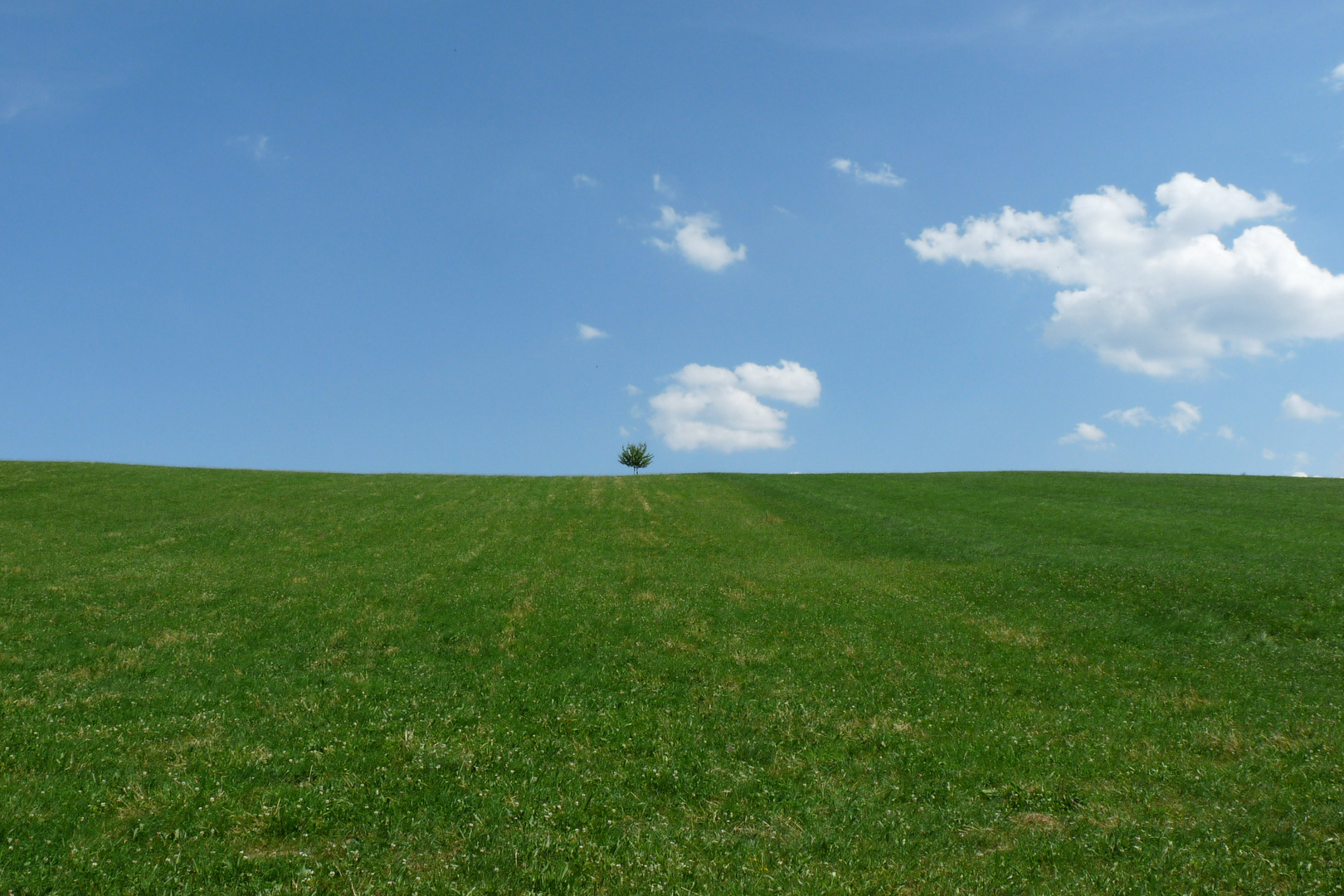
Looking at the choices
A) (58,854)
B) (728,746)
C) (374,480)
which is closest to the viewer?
(58,854)

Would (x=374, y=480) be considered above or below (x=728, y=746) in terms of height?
above

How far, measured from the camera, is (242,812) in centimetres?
1116

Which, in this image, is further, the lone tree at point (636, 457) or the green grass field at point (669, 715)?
the lone tree at point (636, 457)

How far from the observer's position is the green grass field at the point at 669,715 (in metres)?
10.4

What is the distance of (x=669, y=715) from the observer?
1620cm

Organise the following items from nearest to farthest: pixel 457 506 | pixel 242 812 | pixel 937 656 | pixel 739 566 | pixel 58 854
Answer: pixel 58 854
pixel 242 812
pixel 937 656
pixel 739 566
pixel 457 506

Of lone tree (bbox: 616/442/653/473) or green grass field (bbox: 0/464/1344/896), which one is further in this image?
lone tree (bbox: 616/442/653/473)

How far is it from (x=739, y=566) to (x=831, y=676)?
14.6 meters

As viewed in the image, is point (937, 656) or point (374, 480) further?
point (374, 480)

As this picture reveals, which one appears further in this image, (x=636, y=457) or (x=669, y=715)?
(x=636, y=457)

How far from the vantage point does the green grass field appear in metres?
10.4

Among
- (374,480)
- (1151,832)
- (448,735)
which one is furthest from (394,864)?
(374,480)

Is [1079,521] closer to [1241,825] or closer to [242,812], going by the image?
[1241,825]

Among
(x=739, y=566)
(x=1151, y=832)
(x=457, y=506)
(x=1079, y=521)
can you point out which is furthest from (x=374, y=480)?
(x=1151, y=832)
